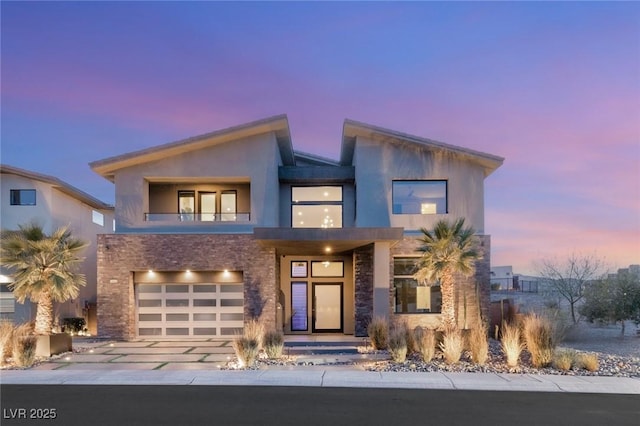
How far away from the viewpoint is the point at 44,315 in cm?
1455

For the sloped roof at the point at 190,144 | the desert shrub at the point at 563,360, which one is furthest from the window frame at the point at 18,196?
the desert shrub at the point at 563,360

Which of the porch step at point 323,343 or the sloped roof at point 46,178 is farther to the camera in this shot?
the sloped roof at point 46,178

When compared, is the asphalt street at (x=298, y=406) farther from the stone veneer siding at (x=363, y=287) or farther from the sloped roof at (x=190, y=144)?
the sloped roof at (x=190, y=144)

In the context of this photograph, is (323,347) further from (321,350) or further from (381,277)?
(381,277)

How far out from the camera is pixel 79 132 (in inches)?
1384

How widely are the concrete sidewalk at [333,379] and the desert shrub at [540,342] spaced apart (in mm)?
882

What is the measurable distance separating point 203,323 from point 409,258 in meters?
8.99

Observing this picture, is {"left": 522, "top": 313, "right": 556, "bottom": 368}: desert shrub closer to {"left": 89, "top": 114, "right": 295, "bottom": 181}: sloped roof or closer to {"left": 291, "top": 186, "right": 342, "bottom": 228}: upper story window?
{"left": 291, "top": 186, "right": 342, "bottom": 228}: upper story window

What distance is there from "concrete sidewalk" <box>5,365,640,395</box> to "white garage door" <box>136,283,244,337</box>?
21.4 ft

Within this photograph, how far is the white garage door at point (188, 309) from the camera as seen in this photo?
18.4 meters

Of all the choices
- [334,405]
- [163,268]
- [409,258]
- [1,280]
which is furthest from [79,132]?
[334,405]

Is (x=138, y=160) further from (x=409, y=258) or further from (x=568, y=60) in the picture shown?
(x=568, y=60)

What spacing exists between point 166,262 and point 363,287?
26.7 feet

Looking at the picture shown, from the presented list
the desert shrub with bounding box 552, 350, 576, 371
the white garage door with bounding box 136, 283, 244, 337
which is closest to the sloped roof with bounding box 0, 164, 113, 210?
the white garage door with bounding box 136, 283, 244, 337
